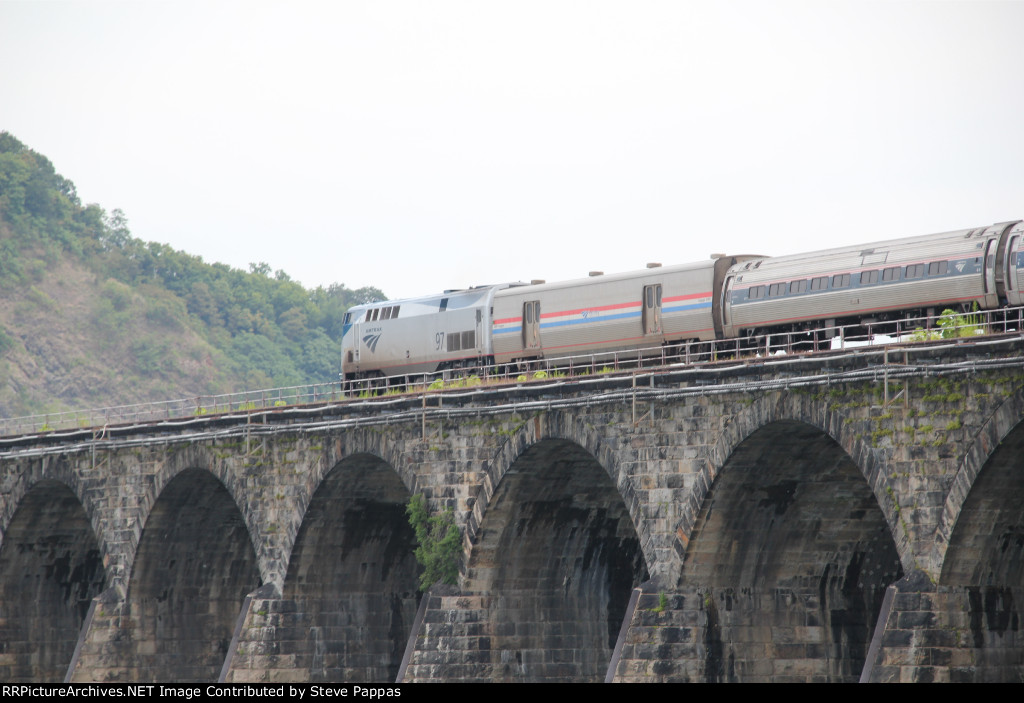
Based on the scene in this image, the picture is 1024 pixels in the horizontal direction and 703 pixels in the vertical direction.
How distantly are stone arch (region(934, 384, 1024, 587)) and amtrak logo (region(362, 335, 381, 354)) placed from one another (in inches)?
1132

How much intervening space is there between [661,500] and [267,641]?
16525mm

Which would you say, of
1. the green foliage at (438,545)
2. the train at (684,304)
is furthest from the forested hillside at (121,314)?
the green foliage at (438,545)

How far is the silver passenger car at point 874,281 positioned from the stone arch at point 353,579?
13546 millimetres

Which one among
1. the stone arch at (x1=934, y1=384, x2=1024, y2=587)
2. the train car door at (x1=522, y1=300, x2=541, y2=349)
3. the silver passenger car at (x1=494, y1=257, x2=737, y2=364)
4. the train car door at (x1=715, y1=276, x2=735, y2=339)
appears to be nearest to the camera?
the stone arch at (x1=934, y1=384, x2=1024, y2=587)

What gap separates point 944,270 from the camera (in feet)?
131

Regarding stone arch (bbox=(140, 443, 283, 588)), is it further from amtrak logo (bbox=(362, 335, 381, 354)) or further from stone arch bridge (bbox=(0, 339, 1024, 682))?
amtrak logo (bbox=(362, 335, 381, 354))

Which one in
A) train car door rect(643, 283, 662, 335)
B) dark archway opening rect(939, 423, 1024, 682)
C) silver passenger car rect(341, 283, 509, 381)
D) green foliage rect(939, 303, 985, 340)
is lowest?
dark archway opening rect(939, 423, 1024, 682)

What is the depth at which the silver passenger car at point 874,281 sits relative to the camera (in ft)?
128

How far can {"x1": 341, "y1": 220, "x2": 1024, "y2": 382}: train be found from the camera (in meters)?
39.8

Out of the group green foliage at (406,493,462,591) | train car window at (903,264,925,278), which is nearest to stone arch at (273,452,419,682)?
green foliage at (406,493,462,591)

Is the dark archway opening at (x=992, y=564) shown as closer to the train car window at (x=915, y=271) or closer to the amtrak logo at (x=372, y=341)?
the train car window at (x=915, y=271)

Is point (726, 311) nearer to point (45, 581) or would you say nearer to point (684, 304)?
point (684, 304)

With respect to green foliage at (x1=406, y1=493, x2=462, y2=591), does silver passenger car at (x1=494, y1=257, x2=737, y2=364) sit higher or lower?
higher
